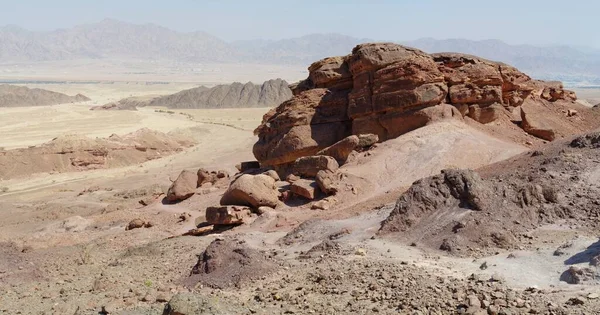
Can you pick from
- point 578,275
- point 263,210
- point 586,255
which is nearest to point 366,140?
point 263,210

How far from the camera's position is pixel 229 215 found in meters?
17.5

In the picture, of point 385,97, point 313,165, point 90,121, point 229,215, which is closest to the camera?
point 229,215

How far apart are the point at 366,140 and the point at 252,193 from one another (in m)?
5.06

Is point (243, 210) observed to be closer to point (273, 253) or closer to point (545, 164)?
point (273, 253)

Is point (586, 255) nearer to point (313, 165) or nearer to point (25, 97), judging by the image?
point (313, 165)

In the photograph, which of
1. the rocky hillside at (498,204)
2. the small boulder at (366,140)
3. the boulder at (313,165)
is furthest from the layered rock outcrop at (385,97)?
the rocky hillside at (498,204)

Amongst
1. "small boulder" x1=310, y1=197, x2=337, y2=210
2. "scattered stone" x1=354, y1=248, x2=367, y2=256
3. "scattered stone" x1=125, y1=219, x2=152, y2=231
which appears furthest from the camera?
"scattered stone" x1=125, y1=219, x2=152, y2=231

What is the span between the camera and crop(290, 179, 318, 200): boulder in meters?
18.8

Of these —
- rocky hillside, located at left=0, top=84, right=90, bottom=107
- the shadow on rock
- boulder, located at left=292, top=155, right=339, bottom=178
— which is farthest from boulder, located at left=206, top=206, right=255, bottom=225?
rocky hillside, located at left=0, top=84, right=90, bottom=107

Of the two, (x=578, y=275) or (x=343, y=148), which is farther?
(x=343, y=148)

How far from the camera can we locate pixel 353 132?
2250cm

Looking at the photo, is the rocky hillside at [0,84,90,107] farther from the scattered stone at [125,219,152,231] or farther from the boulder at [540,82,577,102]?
the boulder at [540,82,577,102]

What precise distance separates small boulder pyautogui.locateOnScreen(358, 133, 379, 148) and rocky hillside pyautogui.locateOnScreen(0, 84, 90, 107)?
82.6 meters

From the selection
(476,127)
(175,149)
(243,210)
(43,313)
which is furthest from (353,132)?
(175,149)
